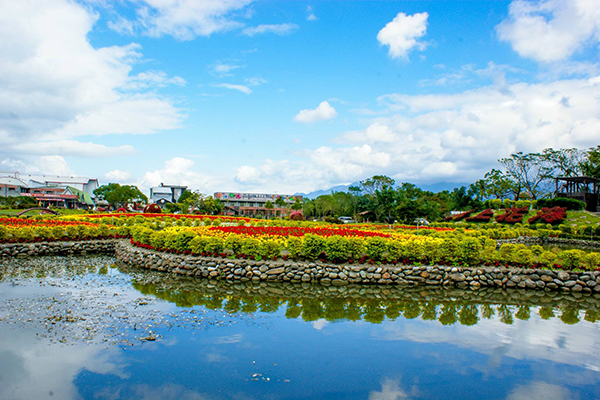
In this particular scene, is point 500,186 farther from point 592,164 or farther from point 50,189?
point 50,189

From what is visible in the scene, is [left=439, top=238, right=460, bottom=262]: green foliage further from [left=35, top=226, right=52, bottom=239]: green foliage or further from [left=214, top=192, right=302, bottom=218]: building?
[left=214, top=192, right=302, bottom=218]: building

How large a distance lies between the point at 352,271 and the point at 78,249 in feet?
41.8

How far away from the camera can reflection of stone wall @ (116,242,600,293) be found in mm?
11578

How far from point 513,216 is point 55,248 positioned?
3870 cm

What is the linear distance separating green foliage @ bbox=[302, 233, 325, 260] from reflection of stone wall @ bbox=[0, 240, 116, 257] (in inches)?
422

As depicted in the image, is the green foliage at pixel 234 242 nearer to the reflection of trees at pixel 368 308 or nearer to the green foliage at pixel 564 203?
the reflection of trees at pixel 368 308

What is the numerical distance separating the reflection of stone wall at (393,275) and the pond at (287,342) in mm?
740

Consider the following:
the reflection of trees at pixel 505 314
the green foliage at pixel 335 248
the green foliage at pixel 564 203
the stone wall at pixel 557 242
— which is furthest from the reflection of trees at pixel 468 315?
the green foliage at pixel 564 203

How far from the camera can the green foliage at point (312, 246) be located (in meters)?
12.2

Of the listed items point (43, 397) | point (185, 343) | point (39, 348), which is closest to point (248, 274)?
point (185, 343)

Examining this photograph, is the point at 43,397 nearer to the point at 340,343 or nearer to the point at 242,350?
the point at 242,350

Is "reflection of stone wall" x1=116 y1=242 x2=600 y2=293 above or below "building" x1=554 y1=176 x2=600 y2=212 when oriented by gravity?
below

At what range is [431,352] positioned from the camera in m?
6.63

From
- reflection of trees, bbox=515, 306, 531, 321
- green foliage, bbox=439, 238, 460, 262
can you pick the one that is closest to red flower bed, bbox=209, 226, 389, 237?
green foliage, bbox=439, 238, 460, 262
